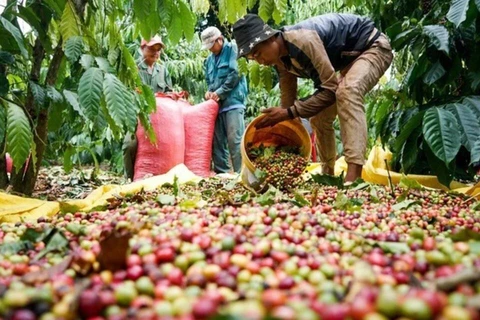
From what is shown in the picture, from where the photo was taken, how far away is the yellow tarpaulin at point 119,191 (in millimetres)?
2170

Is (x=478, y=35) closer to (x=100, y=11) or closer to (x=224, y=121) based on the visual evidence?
(x=100, y=11)

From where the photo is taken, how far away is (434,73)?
9.23ft

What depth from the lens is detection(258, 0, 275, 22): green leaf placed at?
8.61 ft

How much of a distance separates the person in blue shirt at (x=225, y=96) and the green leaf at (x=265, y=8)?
2.13 meters

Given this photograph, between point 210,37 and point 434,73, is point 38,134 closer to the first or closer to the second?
point 434,73

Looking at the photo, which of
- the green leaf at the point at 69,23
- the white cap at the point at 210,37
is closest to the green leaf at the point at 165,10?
the green leaf at the point at 69,23

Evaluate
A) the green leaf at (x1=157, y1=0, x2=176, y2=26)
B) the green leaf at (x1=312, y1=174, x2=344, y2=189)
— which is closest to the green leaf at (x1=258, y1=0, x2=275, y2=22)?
the green leaf at (x1=157, y1=0, x2=176, y2=26)

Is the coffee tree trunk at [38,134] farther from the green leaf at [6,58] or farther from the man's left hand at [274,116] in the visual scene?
the man's left hand at [274,116]

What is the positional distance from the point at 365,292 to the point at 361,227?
813mm

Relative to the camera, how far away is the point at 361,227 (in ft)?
4.52

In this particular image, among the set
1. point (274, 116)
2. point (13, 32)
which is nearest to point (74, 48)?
point (13, 32)

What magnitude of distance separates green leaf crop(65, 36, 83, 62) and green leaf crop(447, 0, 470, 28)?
1.83m

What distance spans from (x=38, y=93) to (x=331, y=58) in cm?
192

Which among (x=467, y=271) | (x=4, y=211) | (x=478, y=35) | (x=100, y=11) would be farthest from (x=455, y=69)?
(x=4, y=211)
